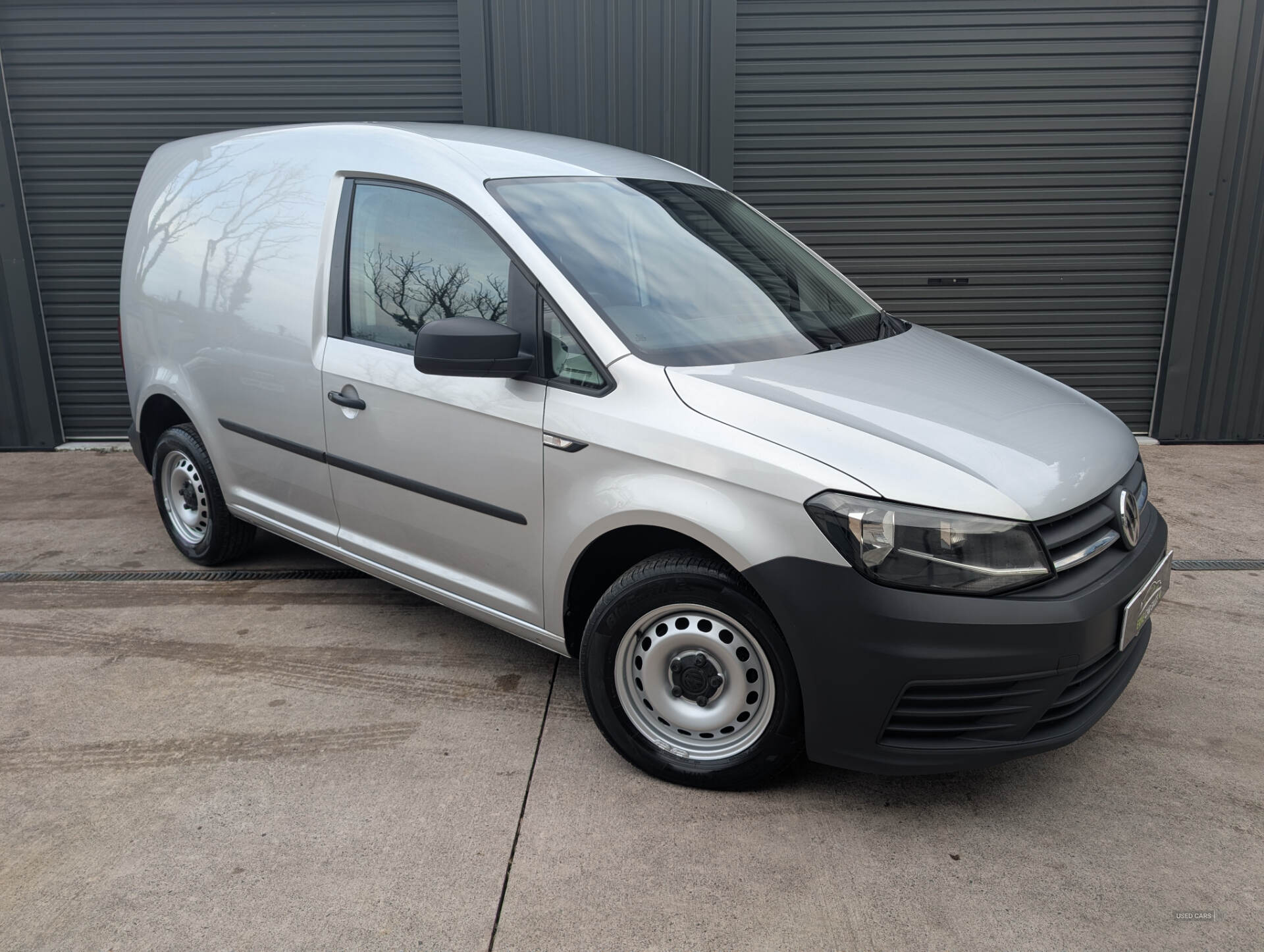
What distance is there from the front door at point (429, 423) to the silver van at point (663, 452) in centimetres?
1

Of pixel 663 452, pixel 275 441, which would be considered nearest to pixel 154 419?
pixel 275 441

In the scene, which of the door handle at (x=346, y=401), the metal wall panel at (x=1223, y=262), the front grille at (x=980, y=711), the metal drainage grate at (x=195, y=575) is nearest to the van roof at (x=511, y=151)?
the door handle at (x=346, y=401)

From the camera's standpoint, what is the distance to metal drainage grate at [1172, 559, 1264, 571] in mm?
4414

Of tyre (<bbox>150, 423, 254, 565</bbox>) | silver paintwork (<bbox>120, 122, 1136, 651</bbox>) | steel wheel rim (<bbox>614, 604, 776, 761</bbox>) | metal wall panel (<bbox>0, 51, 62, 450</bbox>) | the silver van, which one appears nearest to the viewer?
the silver van

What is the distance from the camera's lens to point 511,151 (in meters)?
3.36

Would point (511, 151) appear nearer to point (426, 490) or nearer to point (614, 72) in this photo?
point (426, 490)

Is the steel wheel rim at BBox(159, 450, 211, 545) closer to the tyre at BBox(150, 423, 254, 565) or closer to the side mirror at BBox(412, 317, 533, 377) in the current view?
the tyre at BBox(150, 423, 254, 565)

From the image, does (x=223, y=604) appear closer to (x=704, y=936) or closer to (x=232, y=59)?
(x=704, y=936)

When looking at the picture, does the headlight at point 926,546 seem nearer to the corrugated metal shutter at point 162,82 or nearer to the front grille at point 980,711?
the front grille at point 980,711

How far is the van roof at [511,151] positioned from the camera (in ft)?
10.7

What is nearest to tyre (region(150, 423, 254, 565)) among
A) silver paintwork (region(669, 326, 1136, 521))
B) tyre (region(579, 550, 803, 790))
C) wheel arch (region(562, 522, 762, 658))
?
wheel arch (region(562, 522, 762, 658))

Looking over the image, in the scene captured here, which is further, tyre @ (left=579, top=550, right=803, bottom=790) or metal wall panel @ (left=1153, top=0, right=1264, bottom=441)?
metal wall panel @ (left=1153, top=0, right=1264, bottom=441)

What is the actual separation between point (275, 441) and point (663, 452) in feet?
6.17

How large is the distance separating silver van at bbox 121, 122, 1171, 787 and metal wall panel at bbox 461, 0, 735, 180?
2455 mm
